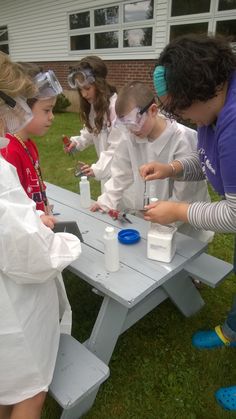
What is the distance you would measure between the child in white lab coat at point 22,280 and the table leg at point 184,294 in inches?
43.5

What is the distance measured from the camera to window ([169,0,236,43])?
24.7ft

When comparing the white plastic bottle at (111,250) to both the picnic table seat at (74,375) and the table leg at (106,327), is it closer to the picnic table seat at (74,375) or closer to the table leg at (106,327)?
the table leg at (106,327)

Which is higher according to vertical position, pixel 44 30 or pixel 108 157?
pixel 44 30

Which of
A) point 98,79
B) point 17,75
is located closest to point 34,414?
point 17,75

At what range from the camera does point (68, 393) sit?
155 centimetres

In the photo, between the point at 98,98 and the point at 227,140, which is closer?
the point at 227,140

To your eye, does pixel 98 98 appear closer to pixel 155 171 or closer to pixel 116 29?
pixel 155 171

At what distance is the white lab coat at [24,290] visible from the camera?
1.33 m

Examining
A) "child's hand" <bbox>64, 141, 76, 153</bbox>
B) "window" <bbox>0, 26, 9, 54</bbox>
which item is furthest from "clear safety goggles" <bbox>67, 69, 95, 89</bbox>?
"window" <bbox>0, 26, 9, 54</bbox>

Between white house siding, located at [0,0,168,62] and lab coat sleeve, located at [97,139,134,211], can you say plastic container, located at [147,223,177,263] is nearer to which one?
lab coat sleeve, located at [97,139,134,211]

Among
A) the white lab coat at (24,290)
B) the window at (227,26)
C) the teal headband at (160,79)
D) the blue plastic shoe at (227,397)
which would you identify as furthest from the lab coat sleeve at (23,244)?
the window at (227,26)

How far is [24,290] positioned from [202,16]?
8477 millimetres

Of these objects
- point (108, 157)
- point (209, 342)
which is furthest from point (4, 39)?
point (209, 342)

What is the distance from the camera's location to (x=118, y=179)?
277 cm
